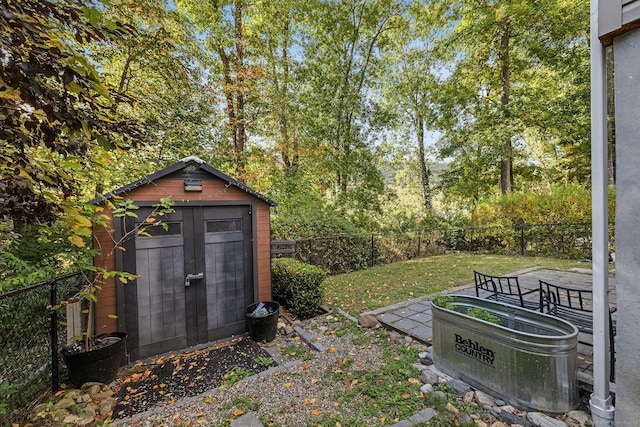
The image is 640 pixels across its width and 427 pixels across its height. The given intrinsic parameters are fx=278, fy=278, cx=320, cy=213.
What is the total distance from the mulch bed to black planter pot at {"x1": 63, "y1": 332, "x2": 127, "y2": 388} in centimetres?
24

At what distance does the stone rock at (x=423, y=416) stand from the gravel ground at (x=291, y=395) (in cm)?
26

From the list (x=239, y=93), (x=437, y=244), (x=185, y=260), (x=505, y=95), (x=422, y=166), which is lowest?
(x=437, y=244)

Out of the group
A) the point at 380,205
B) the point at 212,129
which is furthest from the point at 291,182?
the point at 380,205

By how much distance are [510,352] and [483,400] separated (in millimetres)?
529

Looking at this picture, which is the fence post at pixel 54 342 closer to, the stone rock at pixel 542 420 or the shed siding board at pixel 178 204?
the shed siding board at pixel 178 204

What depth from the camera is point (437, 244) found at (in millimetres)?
10797

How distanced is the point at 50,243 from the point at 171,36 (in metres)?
6.51

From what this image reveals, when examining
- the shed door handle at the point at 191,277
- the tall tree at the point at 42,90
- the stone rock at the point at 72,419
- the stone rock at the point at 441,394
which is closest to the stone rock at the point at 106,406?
the stone rock at the point at 72,419

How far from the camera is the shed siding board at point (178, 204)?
3488mm

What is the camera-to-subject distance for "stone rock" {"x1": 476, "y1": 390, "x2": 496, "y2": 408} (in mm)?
2553

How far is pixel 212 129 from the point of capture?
9383 mm

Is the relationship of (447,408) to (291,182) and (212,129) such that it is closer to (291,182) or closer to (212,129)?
(291,182)

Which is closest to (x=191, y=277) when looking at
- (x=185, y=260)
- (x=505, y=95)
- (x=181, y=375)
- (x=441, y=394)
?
(x=185, y=260)

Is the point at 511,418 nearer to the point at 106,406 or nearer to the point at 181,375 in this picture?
→ the point at 181,375
